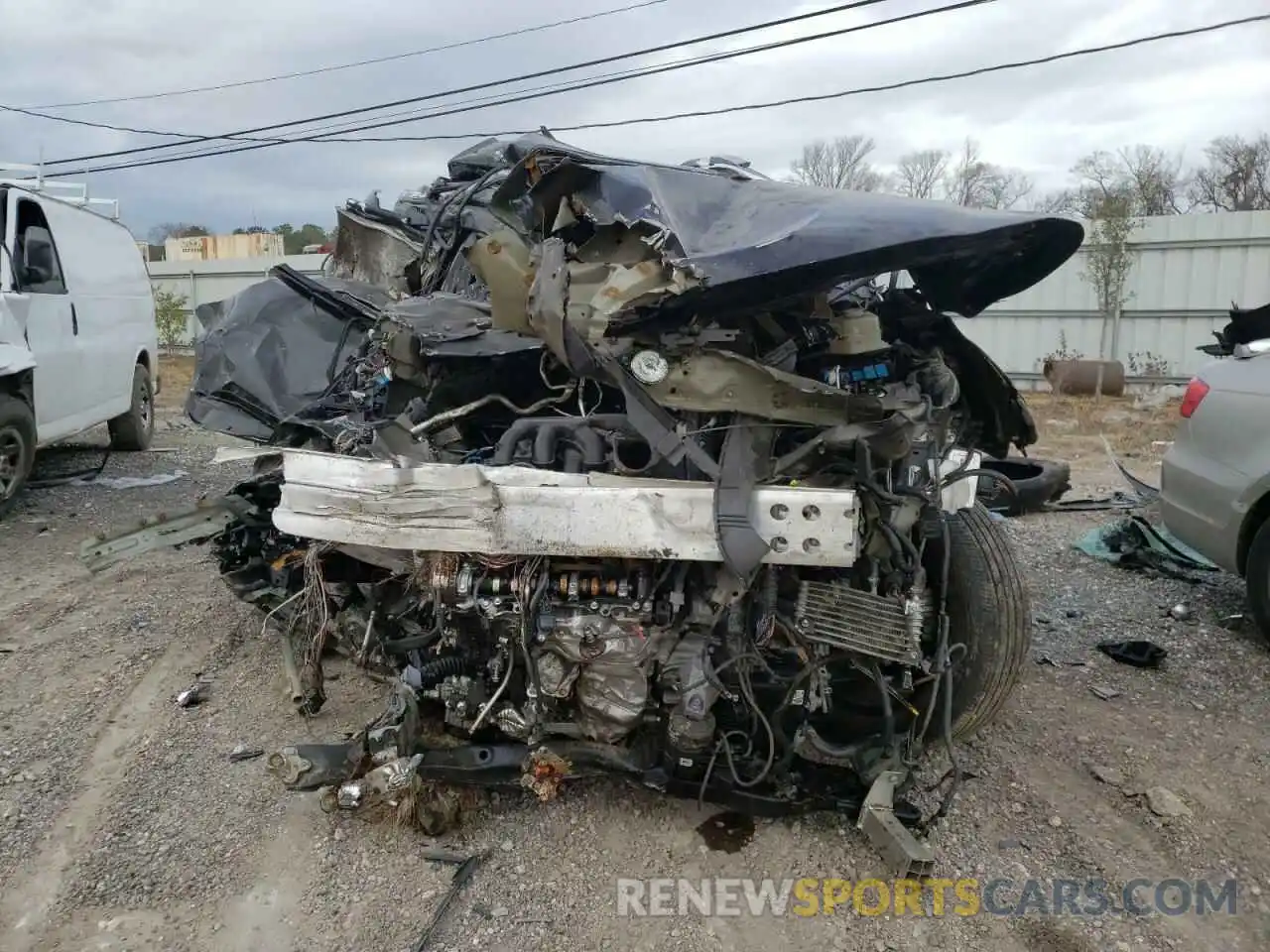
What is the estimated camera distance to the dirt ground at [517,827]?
2.27m

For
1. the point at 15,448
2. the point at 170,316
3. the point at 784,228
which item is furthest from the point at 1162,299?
the point at 170,316

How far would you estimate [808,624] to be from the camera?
2424mm

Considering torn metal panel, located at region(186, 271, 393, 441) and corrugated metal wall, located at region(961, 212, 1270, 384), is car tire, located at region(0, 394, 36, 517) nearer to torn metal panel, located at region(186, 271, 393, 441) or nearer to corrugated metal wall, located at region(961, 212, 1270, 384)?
torn metal panel, located at region(186, 271, 393, 441)

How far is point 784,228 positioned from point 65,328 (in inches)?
248

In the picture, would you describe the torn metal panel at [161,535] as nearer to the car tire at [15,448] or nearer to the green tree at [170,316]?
the car tire at [15,448]

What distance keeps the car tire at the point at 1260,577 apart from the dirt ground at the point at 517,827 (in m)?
0.16

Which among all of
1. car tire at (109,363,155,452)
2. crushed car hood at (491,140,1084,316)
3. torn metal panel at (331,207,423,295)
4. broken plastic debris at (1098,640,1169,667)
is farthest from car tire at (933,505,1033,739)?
car tire at (109,363,155,452)

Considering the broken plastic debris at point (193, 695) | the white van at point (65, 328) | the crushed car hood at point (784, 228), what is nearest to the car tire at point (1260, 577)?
the crushed car hood at point (784, 228)

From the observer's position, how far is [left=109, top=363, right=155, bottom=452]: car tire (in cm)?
833

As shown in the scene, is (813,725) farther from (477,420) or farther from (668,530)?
(477,420)

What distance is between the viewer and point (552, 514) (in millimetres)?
2309

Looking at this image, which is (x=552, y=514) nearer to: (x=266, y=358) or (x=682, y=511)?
(x=682, y=511)

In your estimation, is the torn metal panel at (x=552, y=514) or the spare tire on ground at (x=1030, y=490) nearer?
the torn metal panel at (x=552, y=514)

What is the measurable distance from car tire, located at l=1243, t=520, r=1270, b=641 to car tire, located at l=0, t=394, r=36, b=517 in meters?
6.97
